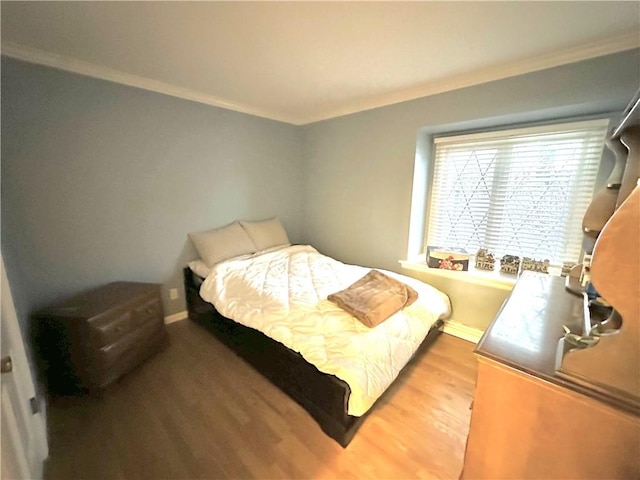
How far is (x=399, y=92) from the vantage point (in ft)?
7.71

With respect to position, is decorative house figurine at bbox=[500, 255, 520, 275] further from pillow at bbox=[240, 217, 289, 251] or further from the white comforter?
pillow at bbox=[240, 217, 289, 251]

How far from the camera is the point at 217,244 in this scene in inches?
103

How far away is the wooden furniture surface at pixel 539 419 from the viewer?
0.66 meters

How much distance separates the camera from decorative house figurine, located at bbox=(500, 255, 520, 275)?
7.38ft

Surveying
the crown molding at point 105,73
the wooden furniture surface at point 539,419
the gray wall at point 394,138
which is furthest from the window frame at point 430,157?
the crown molding at point 105,73

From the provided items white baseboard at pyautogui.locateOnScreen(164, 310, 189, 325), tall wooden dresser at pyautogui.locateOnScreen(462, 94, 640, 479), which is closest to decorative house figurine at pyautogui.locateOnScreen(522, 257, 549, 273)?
tall wooden dresser at pyautogui.locateOnScreen(462, 94, 640, 479)

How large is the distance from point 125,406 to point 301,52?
2.50 meters

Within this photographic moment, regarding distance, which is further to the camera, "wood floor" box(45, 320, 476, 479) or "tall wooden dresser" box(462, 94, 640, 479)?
"wood floor" box(45, 320, 476, 479)

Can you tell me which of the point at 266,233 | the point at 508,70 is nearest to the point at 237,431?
the point at 266,233

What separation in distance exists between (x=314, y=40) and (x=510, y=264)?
2.34 metres

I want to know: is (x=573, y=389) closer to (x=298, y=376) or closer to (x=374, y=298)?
(x=374, y=298)

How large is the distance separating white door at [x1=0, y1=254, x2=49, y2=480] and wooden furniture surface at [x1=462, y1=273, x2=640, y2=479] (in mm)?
1527

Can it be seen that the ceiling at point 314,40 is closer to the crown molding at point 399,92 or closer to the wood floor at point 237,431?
the crown molding at point 399,92

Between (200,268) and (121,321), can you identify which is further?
(200,268)
